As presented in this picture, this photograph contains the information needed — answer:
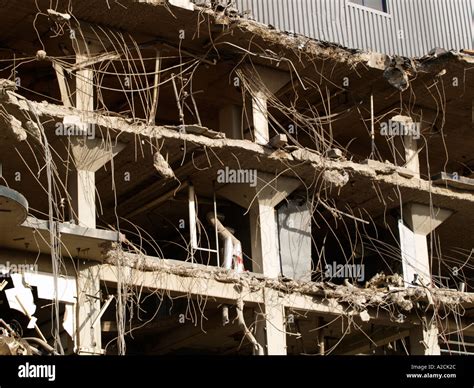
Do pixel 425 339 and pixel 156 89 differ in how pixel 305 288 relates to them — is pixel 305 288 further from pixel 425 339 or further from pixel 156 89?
pixel 156 89

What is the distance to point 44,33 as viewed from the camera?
23.7 meters

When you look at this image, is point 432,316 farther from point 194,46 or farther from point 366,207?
point 194,46

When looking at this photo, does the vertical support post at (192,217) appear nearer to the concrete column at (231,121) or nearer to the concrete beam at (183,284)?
the concrete beam at (183,284)

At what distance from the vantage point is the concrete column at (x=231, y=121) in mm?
26469

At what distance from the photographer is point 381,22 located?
28172 millimetres

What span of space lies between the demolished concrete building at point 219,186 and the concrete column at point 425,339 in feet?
0.14

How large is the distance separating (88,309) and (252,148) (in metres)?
4.83

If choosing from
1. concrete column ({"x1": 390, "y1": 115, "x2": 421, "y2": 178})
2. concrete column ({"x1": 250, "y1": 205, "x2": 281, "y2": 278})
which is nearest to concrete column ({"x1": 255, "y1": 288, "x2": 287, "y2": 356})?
concrete column ({"x1": 250, "y1": 205, "x2": 281, "y2": 278})

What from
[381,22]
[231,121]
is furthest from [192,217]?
[381,22]

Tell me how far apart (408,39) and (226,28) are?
18.5 ft

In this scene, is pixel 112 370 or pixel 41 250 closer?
pixel 112 370

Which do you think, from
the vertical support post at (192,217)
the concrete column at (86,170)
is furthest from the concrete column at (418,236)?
the concrete column at (86,170)

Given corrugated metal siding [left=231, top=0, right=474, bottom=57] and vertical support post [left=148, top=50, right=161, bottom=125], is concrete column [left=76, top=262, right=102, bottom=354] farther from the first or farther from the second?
corrugated metal siding [left=231, top=0, right=474, bottom=57]

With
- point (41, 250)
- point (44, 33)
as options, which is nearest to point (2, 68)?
point (44, 33)
